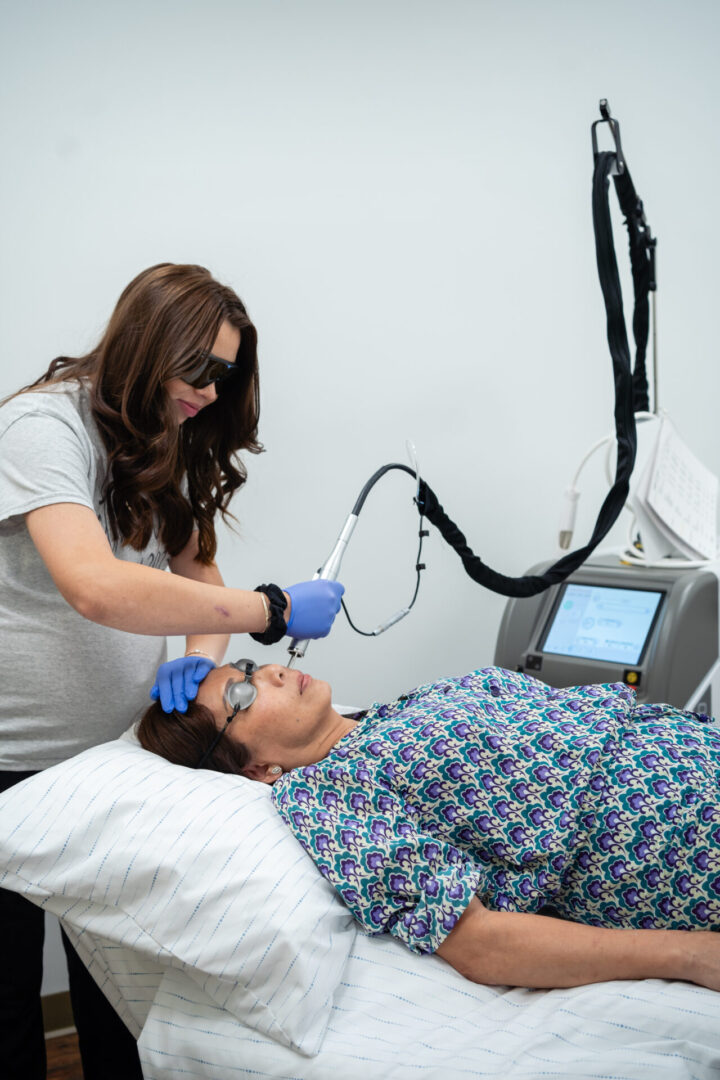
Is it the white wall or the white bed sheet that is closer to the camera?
the white bed sheet

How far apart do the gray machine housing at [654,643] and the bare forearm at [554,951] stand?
0.66m

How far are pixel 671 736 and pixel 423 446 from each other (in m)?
1.12

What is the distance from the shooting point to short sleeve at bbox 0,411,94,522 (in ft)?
3.75

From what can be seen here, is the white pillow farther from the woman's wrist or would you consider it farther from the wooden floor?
the wooden floor

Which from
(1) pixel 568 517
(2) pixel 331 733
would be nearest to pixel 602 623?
(1) pixel 568 517

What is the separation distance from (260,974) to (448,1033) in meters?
0.23

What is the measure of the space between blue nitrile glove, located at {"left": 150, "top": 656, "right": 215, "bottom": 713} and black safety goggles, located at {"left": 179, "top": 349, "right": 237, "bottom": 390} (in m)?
0.42

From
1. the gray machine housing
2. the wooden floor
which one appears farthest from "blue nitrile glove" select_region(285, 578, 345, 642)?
the wooden floor

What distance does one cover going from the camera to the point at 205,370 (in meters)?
1.30

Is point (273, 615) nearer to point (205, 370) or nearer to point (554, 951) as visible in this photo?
point (205, 370)

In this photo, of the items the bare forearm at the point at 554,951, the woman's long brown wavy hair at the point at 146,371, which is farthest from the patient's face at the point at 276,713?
the bare forearm at the point at 554,951

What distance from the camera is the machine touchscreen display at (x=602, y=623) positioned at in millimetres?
1821

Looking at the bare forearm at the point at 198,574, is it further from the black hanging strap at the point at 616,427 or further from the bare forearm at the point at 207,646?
the black hanging strap at the point at 616,427

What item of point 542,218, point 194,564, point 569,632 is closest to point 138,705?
point 194,564
